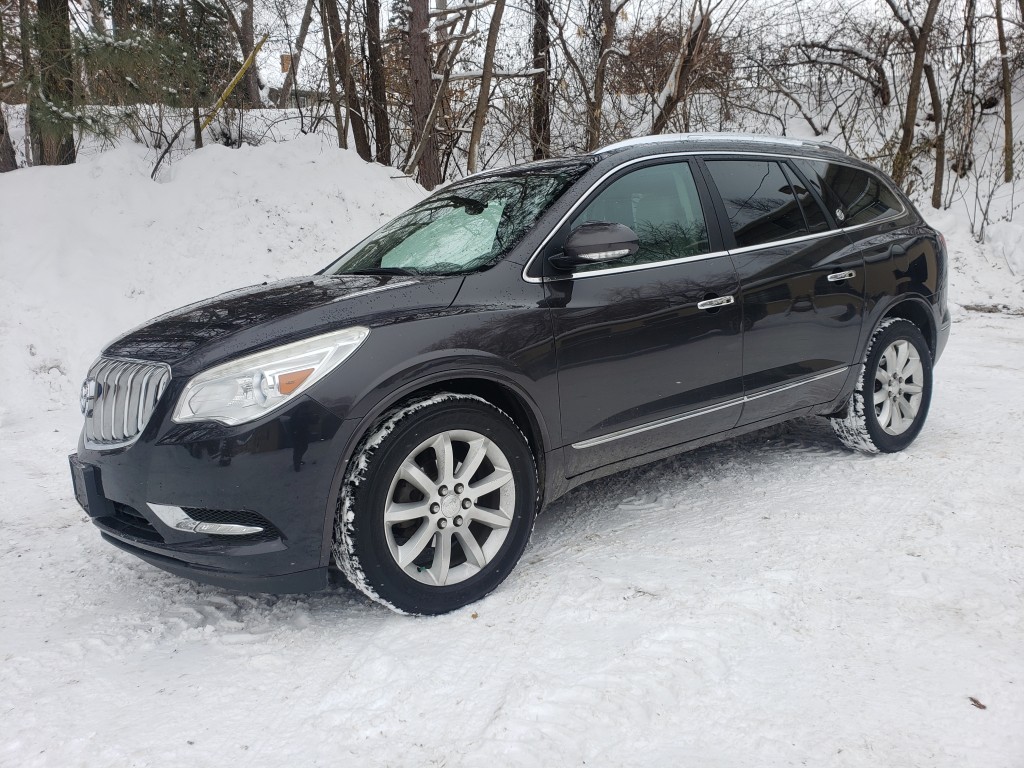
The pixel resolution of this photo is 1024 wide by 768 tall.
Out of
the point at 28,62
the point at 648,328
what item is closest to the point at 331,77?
the point at 28,62

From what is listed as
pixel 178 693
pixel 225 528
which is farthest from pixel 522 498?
pixel 178 693

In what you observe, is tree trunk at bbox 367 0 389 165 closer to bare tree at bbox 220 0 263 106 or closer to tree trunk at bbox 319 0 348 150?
tree trunk at bbox 319 0 348 150

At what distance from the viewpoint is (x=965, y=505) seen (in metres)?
3.72

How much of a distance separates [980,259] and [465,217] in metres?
9.54

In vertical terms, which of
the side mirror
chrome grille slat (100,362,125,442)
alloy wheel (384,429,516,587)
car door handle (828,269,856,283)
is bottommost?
alloy wheel (384,429,516,587)

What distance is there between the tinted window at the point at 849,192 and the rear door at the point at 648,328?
99 centimetres

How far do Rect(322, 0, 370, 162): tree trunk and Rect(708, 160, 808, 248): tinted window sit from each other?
765 cm

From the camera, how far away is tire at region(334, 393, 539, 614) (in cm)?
273

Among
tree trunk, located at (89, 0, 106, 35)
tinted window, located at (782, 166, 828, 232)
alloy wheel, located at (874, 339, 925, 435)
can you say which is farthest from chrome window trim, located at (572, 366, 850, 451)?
tree trunk, located at (89, 0, 106, 35)

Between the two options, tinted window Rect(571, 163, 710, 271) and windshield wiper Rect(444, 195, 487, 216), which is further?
windshield wiper Rect(444, 195, 487, 216)

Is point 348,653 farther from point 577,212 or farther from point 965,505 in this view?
point 965,505

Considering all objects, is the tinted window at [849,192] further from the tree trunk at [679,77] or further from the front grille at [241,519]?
the tree trunk at [679,77]

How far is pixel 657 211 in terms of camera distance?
371 cm

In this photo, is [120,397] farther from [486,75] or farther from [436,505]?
[486,75]
